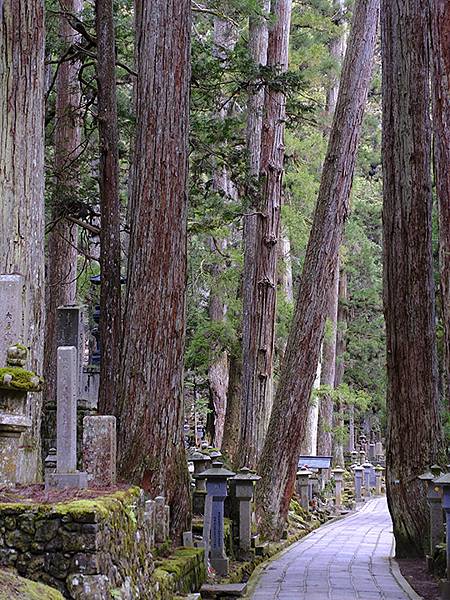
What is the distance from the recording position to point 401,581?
10.8 metres

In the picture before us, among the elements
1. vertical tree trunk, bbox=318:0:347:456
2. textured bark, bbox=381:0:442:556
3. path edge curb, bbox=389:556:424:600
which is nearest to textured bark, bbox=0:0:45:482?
path edge curb, bbox=389:556:424:600

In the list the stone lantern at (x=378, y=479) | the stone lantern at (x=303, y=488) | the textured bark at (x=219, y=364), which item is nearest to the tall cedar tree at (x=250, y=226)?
the stone lantern at (x=303, y=488)

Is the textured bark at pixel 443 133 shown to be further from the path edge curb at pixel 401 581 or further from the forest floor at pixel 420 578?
the forest floor at pixel 420 578

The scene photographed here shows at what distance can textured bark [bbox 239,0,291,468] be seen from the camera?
16.8 m

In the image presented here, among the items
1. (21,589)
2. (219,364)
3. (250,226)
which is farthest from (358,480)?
(21,589)

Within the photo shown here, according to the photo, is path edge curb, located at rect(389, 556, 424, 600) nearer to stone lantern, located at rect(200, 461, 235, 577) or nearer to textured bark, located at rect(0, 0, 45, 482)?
stone lantern, located at rect(200, 461, 235, 577)

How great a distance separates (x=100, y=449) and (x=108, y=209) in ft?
18.1

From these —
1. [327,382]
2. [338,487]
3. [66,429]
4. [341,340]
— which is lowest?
[338,487]

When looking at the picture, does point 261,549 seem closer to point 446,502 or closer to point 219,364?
point 446,502

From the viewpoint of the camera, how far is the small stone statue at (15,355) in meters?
6.42

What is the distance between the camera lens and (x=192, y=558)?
8.88m

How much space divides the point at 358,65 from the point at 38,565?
1291 cm

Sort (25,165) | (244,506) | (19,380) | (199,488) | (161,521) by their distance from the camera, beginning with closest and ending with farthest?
(19,380), (161,521), (25,165), (199,488), (244,506)

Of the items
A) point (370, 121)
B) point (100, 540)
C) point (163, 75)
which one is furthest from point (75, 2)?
point (370, 121)
